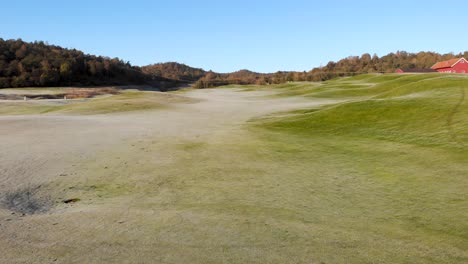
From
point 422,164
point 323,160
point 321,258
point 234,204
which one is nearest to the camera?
point 321,258

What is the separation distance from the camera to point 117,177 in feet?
29.5

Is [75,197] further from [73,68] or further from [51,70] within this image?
[73,68]

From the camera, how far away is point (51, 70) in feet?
300

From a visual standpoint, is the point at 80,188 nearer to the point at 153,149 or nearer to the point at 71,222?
the point at 71,222

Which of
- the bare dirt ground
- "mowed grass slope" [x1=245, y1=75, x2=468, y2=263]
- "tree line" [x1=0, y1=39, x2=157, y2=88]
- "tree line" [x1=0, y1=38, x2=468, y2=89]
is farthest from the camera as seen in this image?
"tree line" [x1=0, y1=38, x2=468, y2=89]

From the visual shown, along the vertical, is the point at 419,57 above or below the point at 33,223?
above

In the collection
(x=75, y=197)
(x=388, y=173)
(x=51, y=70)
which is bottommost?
(x=388, y=173)

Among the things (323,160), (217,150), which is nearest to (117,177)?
(217,150)

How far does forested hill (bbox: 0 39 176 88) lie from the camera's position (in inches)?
3414

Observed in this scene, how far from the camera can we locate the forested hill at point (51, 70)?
8671 centimetres

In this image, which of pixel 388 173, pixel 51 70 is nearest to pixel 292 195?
pixel 388 173

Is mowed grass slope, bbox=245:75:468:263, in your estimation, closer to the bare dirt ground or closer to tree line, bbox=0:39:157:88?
the bare dirt ground

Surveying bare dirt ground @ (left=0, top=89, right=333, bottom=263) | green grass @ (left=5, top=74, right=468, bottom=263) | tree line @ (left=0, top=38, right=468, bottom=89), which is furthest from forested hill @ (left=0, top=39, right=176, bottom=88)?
green grass @ (left=5, top=74, right=468, bottom=263)

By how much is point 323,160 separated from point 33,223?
752 centimetres
